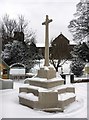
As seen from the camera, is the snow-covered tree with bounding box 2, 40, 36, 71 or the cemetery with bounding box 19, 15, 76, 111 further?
the snow-covered tree with bounding box 2, 40, 36, 71

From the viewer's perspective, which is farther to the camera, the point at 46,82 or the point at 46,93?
the point at 46,82

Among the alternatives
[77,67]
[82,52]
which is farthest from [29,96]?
[82,52]

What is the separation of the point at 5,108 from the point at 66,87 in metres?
3.24

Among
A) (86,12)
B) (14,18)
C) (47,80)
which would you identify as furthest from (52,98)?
(14,18)

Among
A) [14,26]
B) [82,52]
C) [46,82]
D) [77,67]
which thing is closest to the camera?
[46,82]

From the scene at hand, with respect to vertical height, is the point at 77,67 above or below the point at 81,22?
below

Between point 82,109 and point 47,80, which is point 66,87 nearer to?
point 47,80

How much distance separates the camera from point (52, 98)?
9.42 metres

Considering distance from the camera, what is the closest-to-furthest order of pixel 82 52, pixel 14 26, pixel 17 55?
pixel 17 55 → pixel 82 52 → pixel 14 26

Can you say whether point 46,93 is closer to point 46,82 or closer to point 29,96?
point 46,82

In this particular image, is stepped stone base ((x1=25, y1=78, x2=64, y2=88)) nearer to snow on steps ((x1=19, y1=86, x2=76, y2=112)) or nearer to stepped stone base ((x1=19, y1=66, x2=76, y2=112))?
stepped stone base ((x1=19, y1=66, x2=76, y2=112))

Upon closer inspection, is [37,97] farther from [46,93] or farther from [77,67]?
[77,67]

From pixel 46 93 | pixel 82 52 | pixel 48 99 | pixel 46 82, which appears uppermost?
pixel 82 52

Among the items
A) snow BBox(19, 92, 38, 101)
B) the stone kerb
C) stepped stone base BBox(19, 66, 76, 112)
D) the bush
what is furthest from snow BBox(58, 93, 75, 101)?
the bush
